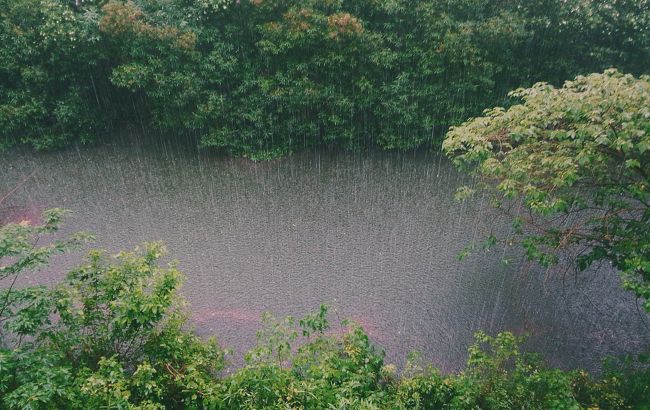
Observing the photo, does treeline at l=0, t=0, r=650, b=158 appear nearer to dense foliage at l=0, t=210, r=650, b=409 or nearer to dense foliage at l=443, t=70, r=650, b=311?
dense foliage at l=443, t=70, r=650, b=311

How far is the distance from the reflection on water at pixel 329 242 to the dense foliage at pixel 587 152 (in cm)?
191

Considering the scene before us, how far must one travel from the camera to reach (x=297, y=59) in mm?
11000

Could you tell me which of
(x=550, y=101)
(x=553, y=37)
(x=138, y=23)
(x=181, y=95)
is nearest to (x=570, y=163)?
(x=550, y=101)

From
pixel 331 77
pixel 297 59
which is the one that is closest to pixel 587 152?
pixel 331 77

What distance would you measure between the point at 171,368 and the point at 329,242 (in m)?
4.84

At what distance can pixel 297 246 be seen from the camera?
29.9 feet

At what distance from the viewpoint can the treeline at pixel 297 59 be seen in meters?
10.4

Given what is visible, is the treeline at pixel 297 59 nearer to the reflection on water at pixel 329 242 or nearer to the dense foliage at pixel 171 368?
the reflection on water at pixel 329 242

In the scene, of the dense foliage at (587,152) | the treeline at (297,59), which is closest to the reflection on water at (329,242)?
the treeline at (297,59)

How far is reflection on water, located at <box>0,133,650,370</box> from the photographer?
7.35 meters

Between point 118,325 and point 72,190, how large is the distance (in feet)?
24.5

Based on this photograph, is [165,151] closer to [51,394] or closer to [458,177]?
[458,177]

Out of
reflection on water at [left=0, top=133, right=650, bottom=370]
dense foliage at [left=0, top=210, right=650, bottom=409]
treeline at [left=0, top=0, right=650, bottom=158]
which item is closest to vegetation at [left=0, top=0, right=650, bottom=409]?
treeline at [left=0, top=0, right=650, bottom=158]

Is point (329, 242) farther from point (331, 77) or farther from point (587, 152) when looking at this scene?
point (587, 152)
